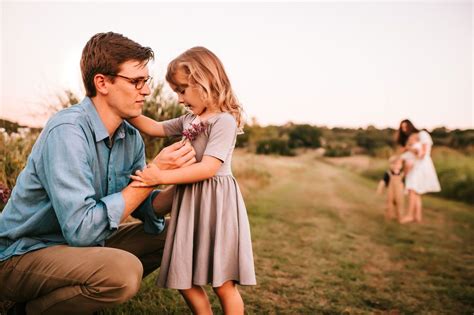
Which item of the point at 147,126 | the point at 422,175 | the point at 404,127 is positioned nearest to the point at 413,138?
the point at 404,127

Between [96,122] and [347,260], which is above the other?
[96,122]

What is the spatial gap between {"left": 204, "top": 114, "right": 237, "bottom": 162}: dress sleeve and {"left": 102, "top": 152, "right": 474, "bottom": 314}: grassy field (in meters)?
1.41

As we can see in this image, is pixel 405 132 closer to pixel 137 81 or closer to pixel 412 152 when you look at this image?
pixel 412 152

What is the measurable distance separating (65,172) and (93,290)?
57cm

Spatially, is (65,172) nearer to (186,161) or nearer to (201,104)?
(186,161)

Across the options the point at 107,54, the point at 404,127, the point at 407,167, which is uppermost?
the point at 107,54

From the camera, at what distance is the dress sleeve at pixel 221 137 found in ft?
8.56

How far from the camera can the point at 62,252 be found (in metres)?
2.41

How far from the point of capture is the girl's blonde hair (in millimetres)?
2689

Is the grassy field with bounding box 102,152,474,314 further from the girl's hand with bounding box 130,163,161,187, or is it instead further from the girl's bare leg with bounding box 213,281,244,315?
the girl's hand with bounding box 130,163,161,187

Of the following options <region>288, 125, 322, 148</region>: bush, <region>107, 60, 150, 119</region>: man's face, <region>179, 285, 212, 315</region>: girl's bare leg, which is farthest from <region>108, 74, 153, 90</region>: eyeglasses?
<region>288, 125, 322, 148</region>: bush

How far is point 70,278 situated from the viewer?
2.36 meters

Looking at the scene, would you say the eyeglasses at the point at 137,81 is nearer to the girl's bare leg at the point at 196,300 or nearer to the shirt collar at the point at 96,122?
the shirt collar at the point at 96,122

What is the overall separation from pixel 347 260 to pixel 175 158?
396 cm
